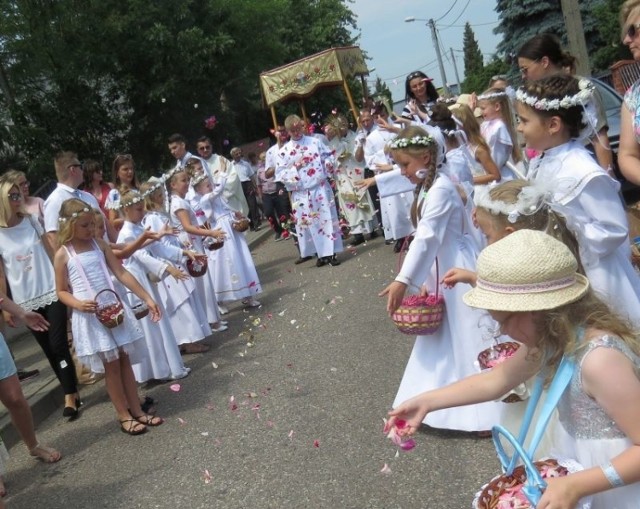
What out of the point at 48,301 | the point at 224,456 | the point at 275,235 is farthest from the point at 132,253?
the point at 275,235

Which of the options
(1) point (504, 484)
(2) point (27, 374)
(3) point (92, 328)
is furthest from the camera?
(2) point (27, 374)

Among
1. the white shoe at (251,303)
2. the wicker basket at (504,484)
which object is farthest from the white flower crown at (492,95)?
the wicker basket at (504,484)

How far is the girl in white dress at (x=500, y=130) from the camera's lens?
687 centimetres

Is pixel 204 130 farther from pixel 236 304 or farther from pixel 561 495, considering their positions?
pixel 561 495

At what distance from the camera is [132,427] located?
5.42 metres

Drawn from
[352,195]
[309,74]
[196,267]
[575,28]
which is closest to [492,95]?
[196,267]

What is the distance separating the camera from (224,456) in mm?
4672

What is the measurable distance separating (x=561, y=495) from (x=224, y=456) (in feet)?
10.3

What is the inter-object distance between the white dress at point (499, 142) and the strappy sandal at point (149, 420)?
12.7 feet

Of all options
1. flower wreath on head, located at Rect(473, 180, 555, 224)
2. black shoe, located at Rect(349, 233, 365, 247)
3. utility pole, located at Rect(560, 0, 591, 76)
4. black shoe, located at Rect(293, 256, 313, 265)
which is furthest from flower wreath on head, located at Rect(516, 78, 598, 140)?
utility pole, located at Rect(560, 0, 591, 76)

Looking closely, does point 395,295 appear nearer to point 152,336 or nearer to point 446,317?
point 446,317

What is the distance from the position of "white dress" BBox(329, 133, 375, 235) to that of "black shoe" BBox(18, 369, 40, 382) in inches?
254

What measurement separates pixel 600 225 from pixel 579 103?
2.08 ft

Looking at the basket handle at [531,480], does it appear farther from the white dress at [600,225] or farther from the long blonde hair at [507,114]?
the long blonde hair at [507,114]
